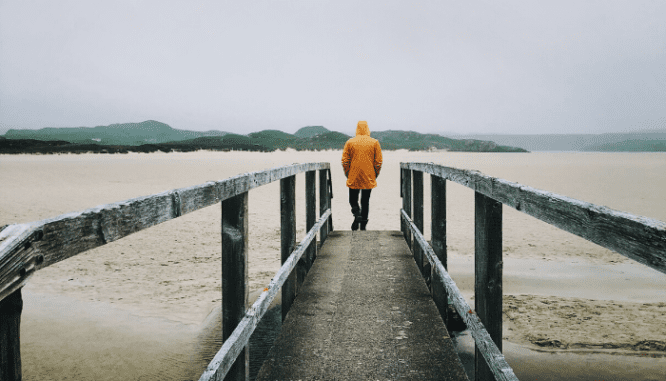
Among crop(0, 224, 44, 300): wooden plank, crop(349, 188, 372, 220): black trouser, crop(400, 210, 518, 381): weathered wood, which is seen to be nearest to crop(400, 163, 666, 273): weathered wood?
crop(400, 210, 518, 381): weathered wood

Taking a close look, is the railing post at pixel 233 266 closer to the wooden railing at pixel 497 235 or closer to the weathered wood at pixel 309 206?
the wooden railing at pixel 497 235

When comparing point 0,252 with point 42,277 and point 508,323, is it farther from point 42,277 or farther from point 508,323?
point 42,277

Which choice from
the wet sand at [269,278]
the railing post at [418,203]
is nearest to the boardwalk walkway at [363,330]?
the railing post at [418,203]

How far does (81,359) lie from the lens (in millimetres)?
3598

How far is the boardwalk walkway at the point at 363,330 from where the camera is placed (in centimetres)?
255

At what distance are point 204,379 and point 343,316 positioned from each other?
1869mm

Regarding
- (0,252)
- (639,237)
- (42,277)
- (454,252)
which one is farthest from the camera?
(454,252)

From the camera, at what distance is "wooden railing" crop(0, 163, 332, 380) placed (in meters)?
0.85

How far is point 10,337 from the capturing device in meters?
0.87

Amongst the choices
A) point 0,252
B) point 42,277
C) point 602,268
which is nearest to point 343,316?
point 0,252

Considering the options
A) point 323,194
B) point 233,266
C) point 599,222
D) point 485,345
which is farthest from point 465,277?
point 599,222

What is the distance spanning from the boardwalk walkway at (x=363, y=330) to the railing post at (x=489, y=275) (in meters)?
0.52

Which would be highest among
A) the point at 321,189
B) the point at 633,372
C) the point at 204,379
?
the point at 321,189

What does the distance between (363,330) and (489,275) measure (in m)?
1.28
